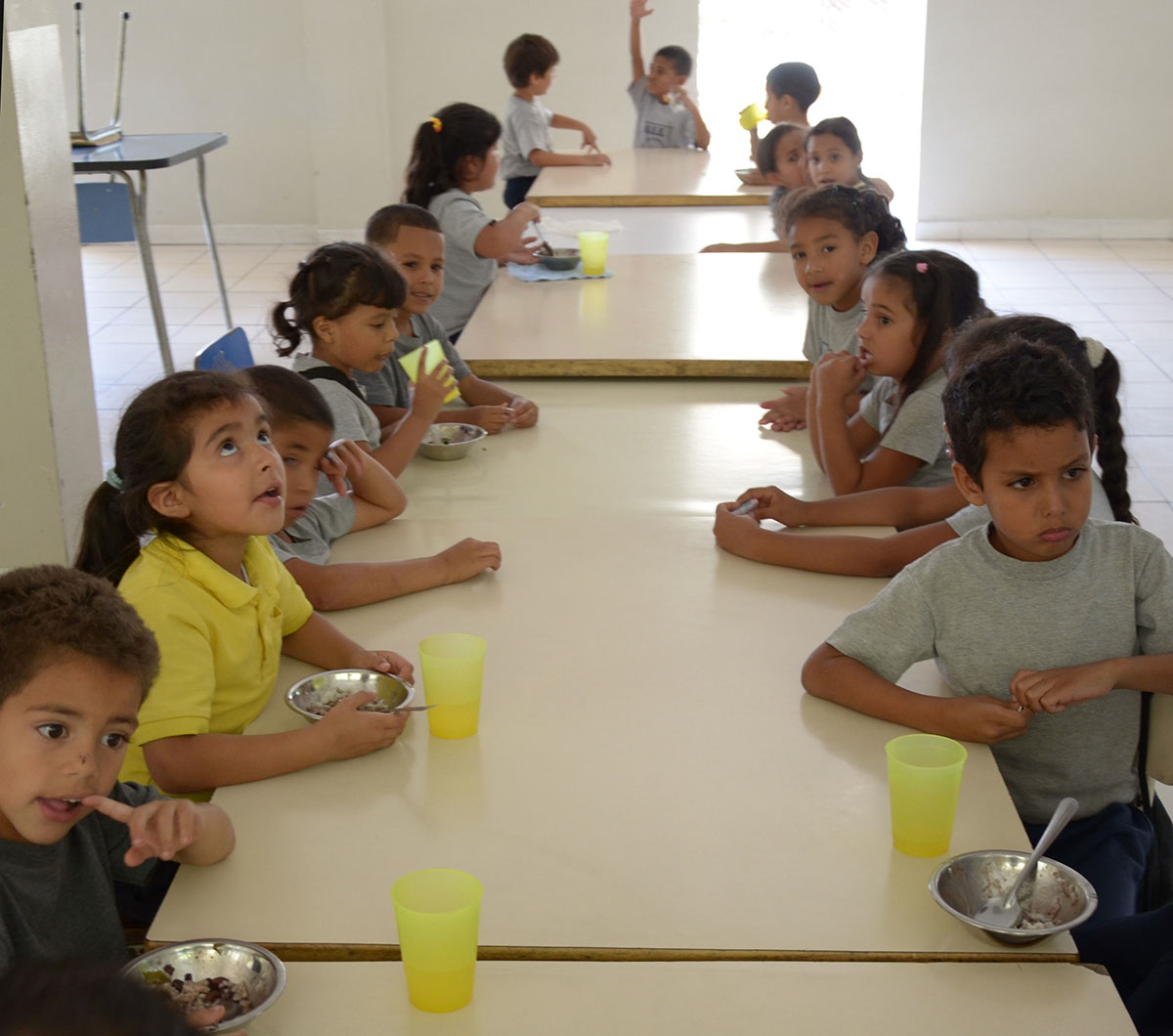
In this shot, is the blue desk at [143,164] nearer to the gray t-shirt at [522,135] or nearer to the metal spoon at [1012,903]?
the gray t-shirt at [522,135]

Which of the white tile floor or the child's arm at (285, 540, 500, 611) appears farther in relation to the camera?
the white tile floor

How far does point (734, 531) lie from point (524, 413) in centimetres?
72

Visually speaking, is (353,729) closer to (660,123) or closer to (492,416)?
(492,416)

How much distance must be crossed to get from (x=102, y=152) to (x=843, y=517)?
416 centimetres

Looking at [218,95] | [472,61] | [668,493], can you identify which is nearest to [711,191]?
[668,493]

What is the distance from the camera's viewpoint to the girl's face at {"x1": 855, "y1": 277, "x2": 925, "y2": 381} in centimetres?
223

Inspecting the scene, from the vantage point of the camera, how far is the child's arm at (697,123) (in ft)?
19.9

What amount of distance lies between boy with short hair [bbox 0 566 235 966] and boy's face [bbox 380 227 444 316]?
5.61ft

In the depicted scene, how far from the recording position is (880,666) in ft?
5.05

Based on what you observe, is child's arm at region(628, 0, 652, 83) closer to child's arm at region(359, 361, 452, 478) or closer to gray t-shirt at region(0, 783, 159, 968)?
child's arm at region(359, 361, 452, 478)

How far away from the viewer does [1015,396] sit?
5.05ft

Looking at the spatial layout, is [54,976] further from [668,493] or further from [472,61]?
[472,61]

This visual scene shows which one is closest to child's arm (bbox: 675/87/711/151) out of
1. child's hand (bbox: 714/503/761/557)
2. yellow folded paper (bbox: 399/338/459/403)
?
yellow folded paper (bbox: 399/338/459/403)

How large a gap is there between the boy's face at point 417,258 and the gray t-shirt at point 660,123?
3.67 metres
